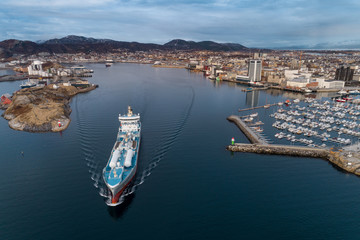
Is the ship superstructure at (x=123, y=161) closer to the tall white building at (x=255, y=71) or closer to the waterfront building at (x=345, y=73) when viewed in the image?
the tall white building at (x=255, y=71)

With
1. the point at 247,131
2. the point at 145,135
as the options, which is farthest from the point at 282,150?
the point at 145,135

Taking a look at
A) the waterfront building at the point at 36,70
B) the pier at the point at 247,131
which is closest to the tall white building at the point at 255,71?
the pier at the point at 247,131

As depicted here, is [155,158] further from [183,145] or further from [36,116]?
[36,116]

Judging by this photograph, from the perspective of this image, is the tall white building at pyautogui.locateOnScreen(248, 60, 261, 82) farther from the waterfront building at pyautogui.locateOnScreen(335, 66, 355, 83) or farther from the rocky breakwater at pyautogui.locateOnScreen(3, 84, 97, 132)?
the rocky breakwater at pyautogui.locateOnScreen(3, 84, 97, 132)

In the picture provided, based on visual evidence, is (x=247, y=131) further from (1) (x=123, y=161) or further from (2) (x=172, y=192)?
(1) (x=123, y=161)

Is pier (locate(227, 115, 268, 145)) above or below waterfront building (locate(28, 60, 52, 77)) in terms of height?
below

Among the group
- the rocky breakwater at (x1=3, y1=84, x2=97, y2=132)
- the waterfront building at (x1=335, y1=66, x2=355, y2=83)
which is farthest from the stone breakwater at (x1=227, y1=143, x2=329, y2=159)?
the waterfront building at (x1=335, y1=66, x2=355, y2=83)
